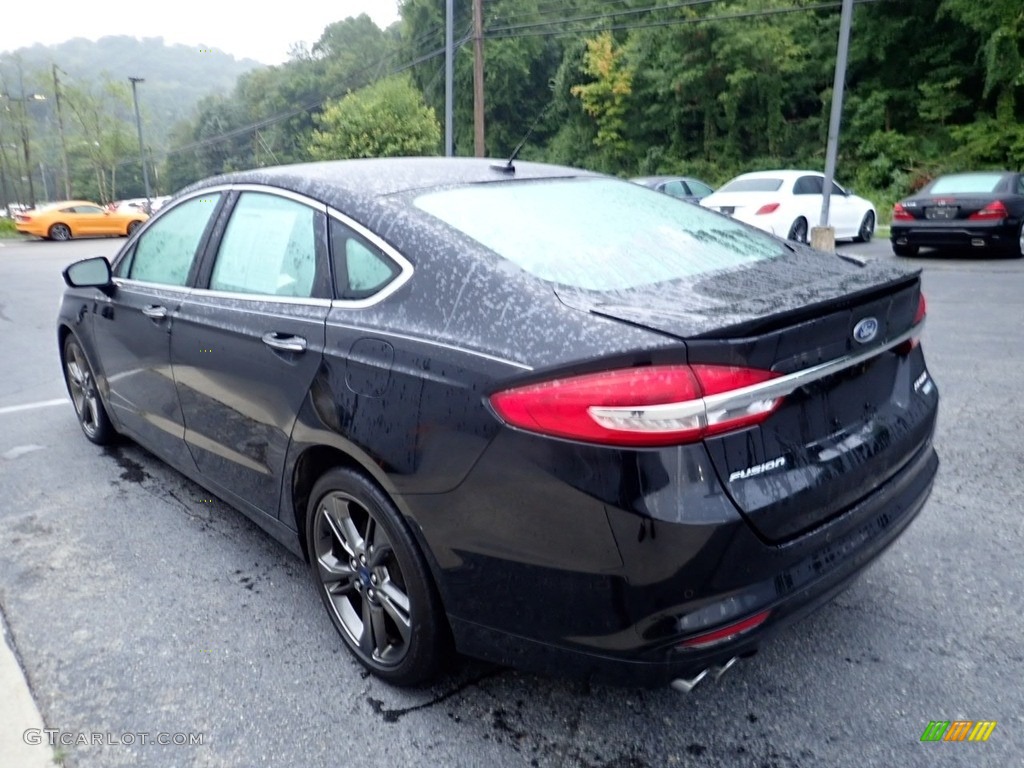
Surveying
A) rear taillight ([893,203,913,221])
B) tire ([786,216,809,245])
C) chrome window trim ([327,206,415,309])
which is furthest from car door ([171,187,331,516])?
tire ([786,216,809,245])

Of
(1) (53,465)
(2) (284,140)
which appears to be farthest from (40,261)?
(2) (284,140)

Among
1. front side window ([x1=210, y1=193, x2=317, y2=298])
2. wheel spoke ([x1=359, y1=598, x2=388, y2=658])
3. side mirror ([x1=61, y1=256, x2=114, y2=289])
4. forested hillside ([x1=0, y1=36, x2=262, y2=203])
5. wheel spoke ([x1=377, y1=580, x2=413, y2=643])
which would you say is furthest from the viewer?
forested hillside ([x1=0, y1=36, x2=262, y2=203])

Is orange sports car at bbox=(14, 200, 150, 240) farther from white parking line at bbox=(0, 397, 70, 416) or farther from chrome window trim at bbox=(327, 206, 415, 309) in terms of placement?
chrome window trim at bbox=(327, 206, 415, 309)

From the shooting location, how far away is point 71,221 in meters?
26.3

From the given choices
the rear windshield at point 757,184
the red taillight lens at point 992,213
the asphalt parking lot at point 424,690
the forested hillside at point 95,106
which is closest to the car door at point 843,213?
the rear windshield at point 757,184

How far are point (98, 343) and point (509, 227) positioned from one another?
8.90ft

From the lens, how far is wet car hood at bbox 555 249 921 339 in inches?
75.7

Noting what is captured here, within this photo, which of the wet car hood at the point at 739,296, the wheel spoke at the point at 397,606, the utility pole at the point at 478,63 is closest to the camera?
the wet car hood at the point at 739,296

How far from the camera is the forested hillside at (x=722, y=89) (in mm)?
27500

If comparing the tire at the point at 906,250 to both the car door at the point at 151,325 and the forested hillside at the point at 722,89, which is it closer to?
the car door at the point at 151,325

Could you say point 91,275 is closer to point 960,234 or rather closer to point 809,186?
point 960,234

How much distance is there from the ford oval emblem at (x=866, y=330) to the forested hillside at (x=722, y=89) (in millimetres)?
19633

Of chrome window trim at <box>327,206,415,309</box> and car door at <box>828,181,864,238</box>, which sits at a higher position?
chrome window trim at <box>327,206,415,309</box>

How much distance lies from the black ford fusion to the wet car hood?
0.5 inches
